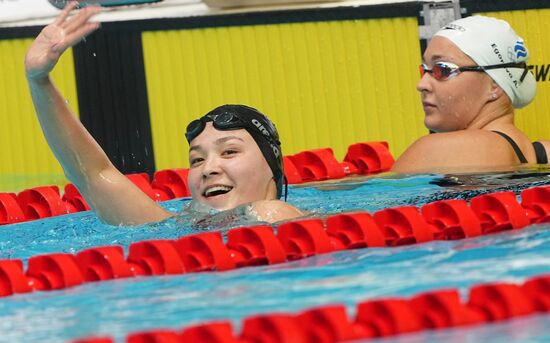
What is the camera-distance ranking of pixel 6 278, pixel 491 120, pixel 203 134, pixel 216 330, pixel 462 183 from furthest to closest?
pixel 491 120 → pixel 462 183 → pixel 203 134 → pixel 6 278 → pixel 216 330

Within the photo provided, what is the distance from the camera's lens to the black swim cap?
14.9 ft

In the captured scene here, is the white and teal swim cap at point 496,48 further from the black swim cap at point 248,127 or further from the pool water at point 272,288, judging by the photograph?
the pool water at point 272,288

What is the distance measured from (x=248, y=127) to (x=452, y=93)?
5.26 feet

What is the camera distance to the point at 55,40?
13.0 feet

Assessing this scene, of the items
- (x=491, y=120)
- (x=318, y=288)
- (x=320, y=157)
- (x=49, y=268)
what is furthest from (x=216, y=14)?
(x=318, y=288)

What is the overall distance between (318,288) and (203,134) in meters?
1.18

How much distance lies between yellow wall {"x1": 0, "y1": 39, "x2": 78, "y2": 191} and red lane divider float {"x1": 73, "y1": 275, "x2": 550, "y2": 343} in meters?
4.39

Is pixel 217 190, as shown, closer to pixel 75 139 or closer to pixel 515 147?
pixel 75 139

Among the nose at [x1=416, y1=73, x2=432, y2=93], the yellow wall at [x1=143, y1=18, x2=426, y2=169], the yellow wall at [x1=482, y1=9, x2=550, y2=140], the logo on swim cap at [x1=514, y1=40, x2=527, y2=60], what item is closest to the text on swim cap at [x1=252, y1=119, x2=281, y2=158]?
the nose at [x1=416, y1=73, x2=432, y2=93]

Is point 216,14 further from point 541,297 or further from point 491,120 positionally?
point 541,297

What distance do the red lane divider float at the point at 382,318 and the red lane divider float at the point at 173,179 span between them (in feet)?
9.49

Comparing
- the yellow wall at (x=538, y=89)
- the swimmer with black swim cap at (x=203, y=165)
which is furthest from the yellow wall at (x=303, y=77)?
the swimmer with black swim cap at (x=203, y=165)

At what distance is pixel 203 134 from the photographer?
4.52 metres

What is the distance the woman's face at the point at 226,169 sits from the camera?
4410mm
